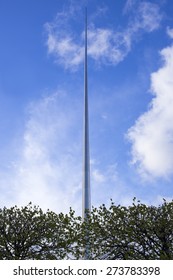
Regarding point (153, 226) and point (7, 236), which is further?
point (7, 236)

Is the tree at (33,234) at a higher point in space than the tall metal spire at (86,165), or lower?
lower

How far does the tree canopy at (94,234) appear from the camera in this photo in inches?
976

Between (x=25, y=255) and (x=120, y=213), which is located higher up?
(x=120, y=213)

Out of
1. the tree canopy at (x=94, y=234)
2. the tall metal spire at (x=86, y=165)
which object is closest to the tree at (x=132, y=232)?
the tree canopy at (x=94, y=234)

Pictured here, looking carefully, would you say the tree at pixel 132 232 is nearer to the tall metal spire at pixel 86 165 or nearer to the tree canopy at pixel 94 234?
the tree canopy at pixel 94 234

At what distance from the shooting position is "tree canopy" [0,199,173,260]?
2478 cm

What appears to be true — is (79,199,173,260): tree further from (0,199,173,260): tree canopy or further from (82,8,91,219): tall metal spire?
(82,8,91,219): tall metal spire

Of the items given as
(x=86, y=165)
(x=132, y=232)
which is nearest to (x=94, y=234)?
(x=132, y=232)

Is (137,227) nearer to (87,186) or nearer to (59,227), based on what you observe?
(59,227)

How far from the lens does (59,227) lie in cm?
2842
